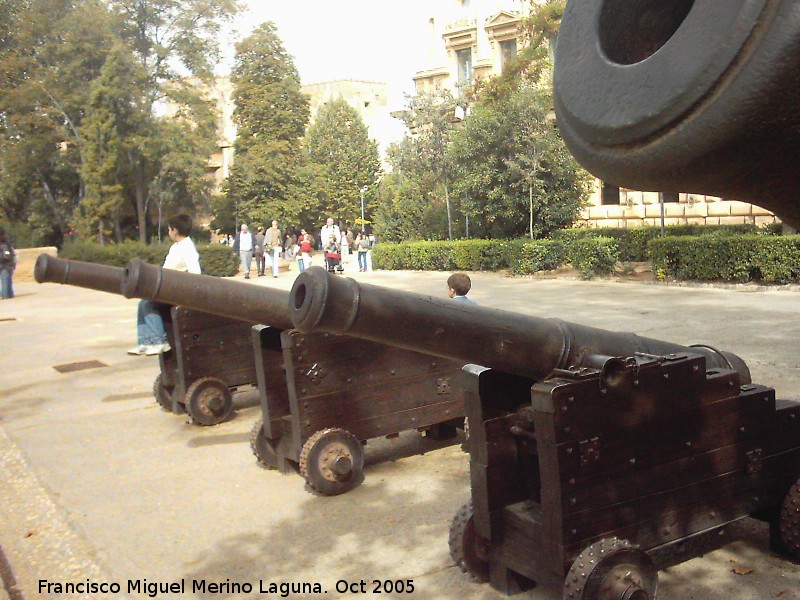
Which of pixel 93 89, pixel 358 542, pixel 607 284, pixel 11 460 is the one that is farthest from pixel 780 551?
pixel 93 89

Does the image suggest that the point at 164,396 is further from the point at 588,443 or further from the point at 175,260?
the point at 588,443

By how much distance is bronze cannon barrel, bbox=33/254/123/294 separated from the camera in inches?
232

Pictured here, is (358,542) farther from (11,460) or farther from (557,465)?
(11,460)

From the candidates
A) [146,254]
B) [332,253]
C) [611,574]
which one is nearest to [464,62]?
[146,254]

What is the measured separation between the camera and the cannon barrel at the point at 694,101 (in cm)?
107

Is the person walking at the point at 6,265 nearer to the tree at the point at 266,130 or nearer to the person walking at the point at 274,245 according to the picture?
the person walking at the point at 274,245

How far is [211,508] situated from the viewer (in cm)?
471

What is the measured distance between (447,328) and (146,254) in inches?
1083

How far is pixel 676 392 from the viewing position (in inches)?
124

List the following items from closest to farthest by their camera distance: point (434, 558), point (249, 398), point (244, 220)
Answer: point (434, 558)
point (249, 398)
point (244, 220)

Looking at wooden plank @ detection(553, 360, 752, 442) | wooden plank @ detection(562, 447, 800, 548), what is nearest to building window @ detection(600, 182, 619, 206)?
wooden plank @ detection(562, 447, 800, 548)

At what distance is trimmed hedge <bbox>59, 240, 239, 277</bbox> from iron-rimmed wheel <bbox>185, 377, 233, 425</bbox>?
773 inches

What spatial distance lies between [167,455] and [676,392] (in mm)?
3947

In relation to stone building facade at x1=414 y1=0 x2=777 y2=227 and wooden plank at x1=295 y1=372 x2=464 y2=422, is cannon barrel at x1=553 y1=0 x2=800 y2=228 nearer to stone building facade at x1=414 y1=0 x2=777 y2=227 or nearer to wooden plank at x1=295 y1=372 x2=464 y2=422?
wooden plank at x1=295 y1=372 x2=464 y2=422
